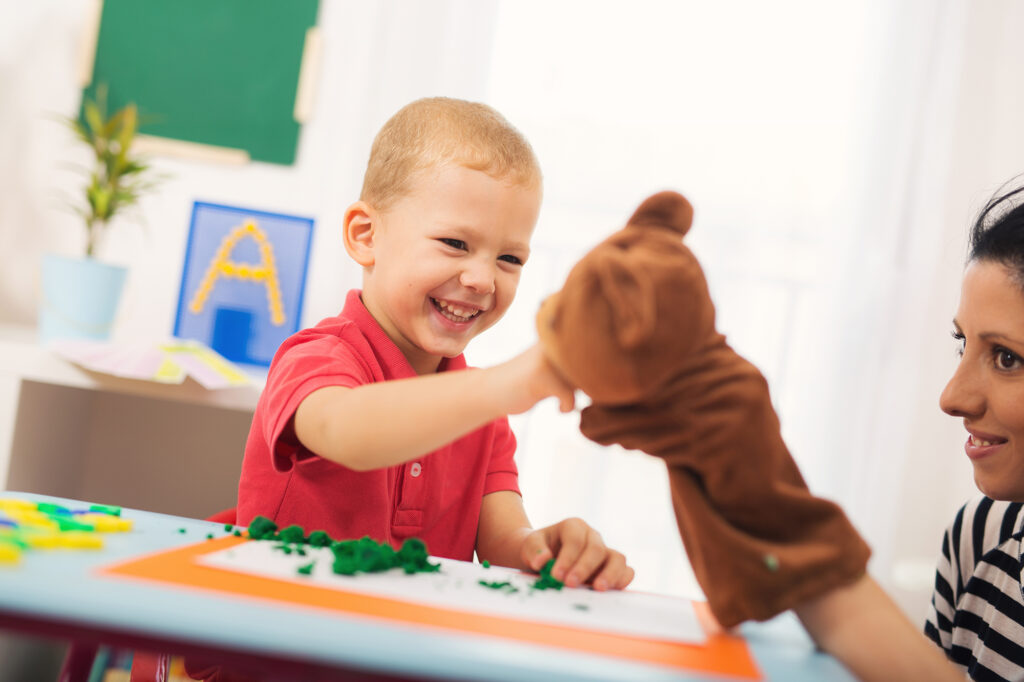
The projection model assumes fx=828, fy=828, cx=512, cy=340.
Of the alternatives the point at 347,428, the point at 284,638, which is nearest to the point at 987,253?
the point at 347,428

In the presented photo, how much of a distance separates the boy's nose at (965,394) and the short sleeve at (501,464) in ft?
1.53

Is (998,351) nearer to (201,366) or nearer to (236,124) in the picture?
(201,366)

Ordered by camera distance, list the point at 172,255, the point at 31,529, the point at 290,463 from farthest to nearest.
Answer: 1. the point at 172,255
2. the point at 290,463
3. the point at 31,529

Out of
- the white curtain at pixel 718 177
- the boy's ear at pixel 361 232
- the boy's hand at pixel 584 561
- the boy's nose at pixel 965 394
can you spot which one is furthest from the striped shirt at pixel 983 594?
the white curtain at pixel 718 177

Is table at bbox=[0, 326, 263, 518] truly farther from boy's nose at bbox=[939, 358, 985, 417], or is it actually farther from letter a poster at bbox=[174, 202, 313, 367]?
boy's nose at bbox=[939, 358, 985, 417]

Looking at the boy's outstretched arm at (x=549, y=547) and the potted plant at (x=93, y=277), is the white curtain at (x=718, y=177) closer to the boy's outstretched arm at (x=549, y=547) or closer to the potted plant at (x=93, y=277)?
the potted plant at (x=93, y=277)

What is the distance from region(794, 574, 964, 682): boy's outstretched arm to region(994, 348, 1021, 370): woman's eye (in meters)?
0.34

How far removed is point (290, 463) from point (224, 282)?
111 cm

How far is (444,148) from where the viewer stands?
0.88 metres

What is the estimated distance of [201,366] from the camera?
1305mm

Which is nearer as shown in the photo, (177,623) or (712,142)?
(177,623)

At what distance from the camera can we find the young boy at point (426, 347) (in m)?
0.70

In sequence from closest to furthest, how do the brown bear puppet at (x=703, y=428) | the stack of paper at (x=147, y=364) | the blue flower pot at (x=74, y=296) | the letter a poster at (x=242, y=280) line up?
the brown bear puppet at (x=703, y=428), the stack of paper at (x=147, y=364), the blue flower pot at (x=74, y=296), the letter a poster at (x=242, y=280)

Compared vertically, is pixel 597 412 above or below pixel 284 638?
above
